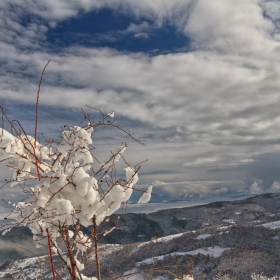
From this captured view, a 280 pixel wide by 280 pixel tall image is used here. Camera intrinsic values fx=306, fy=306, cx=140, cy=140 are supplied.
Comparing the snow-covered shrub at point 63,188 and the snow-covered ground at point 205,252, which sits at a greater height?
the snow-covered shrub at point 63,188

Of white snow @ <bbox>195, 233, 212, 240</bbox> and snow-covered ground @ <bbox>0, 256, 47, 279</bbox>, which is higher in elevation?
white snow @ <bbox>195, 233, 212, 240</bbox>

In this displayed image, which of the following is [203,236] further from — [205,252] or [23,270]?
[23,270]

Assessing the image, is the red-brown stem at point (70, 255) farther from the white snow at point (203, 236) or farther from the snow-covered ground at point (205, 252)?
the white snow at point (203, 236)

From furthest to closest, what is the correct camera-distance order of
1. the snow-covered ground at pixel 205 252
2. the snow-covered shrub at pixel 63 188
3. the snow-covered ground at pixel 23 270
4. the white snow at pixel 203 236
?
the snow-covered ground at pixel 23 270 → the white snow at pixel 203 236 → the snow-covered ground at pixel 205 252 → the snow-covered shrub at pixel 63 188

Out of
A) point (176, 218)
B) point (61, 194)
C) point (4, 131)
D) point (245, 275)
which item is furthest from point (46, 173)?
point (176, 218)

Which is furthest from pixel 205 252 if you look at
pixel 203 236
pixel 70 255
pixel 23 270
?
pixel 70 255

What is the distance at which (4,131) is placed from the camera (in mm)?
1915

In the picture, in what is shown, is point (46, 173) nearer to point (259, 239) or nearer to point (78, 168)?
point (78, 168)

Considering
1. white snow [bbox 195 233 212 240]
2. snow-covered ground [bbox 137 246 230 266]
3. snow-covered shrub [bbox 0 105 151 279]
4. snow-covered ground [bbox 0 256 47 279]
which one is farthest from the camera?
snow-covered ground [bbox 0 256 47 279]

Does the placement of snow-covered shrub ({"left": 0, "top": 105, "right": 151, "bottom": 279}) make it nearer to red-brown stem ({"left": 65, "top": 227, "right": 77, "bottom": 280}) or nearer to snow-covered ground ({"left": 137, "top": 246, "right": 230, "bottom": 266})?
red-brown stem ({"left": 65, "top": 227, "right": 77, "bottom": 280})

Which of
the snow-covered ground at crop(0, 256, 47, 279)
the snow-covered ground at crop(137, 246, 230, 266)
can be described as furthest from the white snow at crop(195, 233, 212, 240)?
the snow-covered ground at crop(0, 256, 47, 279)

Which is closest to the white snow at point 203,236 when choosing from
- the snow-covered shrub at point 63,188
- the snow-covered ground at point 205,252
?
the snow-covered ground at point 205,252

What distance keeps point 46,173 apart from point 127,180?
1.78 feet

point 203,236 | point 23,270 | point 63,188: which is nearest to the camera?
point 63,188
